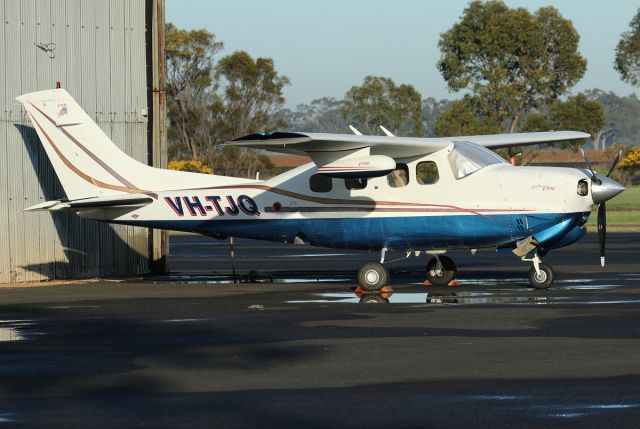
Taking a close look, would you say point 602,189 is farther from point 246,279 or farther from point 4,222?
point 4,222

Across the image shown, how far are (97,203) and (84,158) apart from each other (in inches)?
48.6

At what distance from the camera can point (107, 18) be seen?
22719 millimetres

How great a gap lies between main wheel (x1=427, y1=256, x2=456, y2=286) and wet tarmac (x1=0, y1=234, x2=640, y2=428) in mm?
460

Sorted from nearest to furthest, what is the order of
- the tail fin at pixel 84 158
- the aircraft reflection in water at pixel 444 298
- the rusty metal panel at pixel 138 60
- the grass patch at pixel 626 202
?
the aircraft reflection in water at pixel 444 298
the tail fin at pixel 84 158
the rusty metal panel at pixel 138 60
the grass patch at pixel 626 202

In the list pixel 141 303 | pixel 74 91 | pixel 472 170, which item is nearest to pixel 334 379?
pixel 141 303

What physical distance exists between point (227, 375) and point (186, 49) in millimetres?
75141

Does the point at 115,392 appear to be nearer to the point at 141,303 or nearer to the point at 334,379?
the point at 334,379

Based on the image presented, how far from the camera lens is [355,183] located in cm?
1897

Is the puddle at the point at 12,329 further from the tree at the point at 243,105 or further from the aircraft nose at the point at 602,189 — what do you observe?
the tree at the point at 243,105

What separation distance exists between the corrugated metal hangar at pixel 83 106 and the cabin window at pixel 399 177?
6475 millimetres

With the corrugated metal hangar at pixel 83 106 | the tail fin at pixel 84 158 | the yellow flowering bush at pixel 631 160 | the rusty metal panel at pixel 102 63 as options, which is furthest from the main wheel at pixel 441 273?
the yellow flowering bush at pixel 631 160

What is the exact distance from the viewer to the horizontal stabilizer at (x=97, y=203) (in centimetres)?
1919

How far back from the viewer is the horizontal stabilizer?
19.2 metres

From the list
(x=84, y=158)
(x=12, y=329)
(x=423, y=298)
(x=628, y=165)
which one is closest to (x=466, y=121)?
(x=628, y=165)
